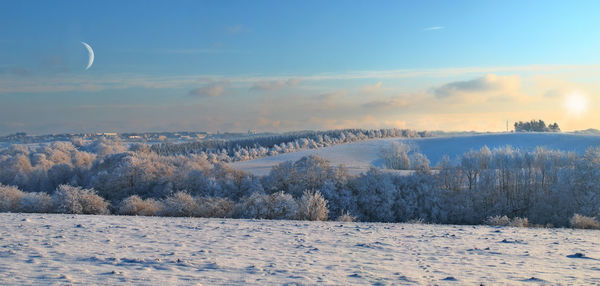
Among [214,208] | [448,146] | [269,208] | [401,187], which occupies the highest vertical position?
[448,146]

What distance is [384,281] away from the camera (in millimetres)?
7805

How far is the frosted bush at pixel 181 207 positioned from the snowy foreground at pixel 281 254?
6518 millimetres

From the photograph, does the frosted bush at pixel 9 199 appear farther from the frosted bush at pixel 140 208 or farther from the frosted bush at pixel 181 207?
the frosted bush at pixel 181 207

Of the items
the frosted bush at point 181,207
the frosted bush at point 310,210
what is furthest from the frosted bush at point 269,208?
the frosted bush at point 181,207

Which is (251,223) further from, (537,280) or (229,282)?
(537,280)

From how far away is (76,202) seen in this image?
850 inches

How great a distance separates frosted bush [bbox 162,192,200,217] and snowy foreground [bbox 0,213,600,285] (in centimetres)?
652

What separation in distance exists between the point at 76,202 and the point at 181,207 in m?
4.93

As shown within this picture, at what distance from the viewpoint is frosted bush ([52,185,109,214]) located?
2156cm

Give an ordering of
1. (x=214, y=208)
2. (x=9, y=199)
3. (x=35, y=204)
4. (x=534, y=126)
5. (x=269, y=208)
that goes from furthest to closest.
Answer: (x=534, y=126)
(x=9, y=199)
(x=214, y=208)
(x=35, y=204)
(x=269, y=208)

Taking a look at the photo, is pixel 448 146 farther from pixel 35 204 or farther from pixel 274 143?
pixel 35 204

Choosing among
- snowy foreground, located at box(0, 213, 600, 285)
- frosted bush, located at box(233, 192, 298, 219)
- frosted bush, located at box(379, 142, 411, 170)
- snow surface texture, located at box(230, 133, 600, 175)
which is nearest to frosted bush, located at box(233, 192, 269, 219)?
frosted bush, located at box(233, 192, 298, 219)

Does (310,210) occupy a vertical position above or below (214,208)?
above

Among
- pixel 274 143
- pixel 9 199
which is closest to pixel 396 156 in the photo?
pixel 274 143
